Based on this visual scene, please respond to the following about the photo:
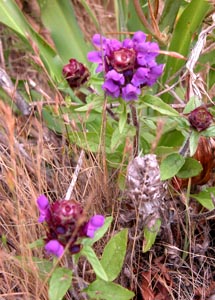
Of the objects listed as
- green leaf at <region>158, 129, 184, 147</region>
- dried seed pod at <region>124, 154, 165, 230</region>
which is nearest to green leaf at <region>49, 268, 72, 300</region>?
dried seed pod at <region>124, 154, 165, 230</region>

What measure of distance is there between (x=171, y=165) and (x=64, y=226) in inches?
17.6

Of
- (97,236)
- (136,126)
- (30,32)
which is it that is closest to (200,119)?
(136,126)

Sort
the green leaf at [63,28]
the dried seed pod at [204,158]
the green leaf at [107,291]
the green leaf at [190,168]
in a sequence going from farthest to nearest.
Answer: the green leaf at [63,28]
the dried seed pod at [204,158]
the green leaf at [190,168]
the green leaf at [107,291]

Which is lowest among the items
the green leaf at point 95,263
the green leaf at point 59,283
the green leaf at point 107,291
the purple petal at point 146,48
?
the green leaf at point 107,291

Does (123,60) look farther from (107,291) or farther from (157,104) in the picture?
(107,291)

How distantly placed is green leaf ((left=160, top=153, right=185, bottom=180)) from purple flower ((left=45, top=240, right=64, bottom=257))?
407 millimetres

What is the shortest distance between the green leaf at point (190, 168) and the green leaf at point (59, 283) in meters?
0.46

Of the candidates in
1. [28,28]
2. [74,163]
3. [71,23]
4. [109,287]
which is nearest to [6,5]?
[28,28]

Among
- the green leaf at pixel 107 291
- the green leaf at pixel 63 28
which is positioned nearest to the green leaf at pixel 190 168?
the green leaf at pixel 107 291

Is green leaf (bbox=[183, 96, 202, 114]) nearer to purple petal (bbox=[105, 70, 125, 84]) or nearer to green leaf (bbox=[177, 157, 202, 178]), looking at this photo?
green leaf (bbox=[177, 157, 202, 178])

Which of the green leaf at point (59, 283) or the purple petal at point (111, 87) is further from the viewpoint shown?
the purple petal at point (111, 87)

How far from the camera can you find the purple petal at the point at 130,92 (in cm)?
118

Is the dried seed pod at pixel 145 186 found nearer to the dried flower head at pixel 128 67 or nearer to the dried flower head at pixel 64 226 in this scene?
the dried flower head at pixel 128 67

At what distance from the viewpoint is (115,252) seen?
1203 millimetres
